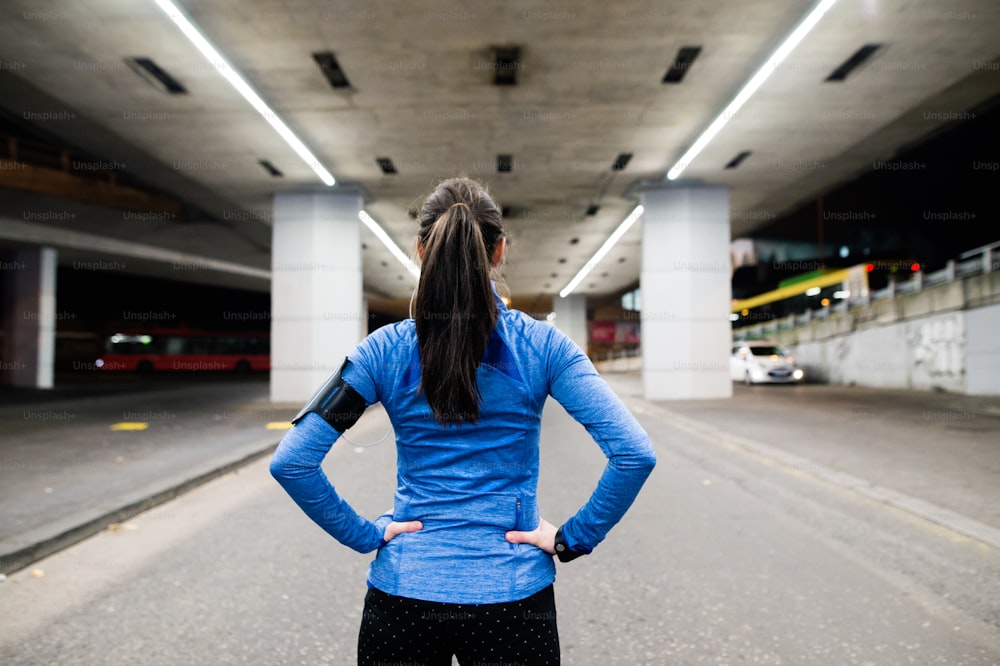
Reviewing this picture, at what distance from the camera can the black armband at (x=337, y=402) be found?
1.52m

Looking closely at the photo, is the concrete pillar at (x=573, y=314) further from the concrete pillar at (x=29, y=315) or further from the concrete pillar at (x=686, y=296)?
the concrete pillar at (x=29, y=315)

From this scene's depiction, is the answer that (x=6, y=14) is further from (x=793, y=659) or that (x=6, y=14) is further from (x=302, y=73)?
(x=793, y=659)

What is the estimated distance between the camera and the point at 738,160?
16.8 metres

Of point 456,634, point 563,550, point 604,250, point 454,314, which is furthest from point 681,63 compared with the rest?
point 604,250

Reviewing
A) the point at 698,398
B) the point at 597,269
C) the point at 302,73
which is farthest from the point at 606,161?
the point at 597,269

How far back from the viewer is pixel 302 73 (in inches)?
460

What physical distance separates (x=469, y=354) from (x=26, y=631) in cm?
352

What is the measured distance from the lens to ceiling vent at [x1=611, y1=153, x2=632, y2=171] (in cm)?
1662

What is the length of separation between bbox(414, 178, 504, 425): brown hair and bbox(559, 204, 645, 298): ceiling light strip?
18509 mm

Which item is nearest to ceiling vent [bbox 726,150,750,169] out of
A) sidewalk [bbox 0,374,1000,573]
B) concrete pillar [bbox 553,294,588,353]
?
sidewalk [bbox 0,374,1000,573]

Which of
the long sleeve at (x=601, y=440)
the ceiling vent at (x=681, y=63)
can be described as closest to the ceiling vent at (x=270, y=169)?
the ceiling vent at (x=681, y=63)

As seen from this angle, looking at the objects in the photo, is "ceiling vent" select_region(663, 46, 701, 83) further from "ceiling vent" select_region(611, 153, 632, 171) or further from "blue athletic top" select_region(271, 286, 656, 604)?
"blue athletic top" select_region(271, 286, 656, 604)

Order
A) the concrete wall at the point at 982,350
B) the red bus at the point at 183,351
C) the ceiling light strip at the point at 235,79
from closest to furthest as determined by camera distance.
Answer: the ceiling light strip at the point at 235,79 < the concrete wall at the point at 982,350 < the red bus at the point at 183,351

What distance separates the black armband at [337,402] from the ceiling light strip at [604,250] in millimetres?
18631
